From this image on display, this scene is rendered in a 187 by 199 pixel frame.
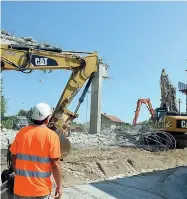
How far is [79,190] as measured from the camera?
281 inches

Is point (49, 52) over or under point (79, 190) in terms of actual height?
over

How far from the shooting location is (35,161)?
147 inches

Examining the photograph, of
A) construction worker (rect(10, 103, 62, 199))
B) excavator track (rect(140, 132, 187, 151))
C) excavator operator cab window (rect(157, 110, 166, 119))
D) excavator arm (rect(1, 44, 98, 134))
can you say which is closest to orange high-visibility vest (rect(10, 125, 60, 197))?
construction worker (rect(10, 103, 62, 199))

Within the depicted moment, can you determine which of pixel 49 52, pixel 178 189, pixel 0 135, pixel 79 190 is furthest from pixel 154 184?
pixel 0 135

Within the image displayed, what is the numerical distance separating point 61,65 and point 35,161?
18.5 ft

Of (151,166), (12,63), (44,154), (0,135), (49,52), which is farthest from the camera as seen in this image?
(0,135)

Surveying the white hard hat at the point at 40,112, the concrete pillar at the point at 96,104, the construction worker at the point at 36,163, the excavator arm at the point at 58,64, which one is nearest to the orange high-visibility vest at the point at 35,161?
the construction worker at the point at 36,163

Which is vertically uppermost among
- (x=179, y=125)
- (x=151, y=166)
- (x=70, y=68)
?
(x=70, y=68)

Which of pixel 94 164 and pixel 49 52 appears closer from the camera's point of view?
pixel 49 52

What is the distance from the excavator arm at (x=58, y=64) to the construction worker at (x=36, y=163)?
4.16m

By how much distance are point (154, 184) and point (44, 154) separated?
208 inches

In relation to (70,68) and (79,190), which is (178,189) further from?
(70,68)

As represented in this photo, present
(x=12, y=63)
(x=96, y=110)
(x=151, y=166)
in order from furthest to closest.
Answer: (x=96, y=110) → (x=151, y=166) → (x=12, y=63)

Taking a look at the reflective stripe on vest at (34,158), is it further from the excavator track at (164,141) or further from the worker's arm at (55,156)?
the excavator track at (164,141)
